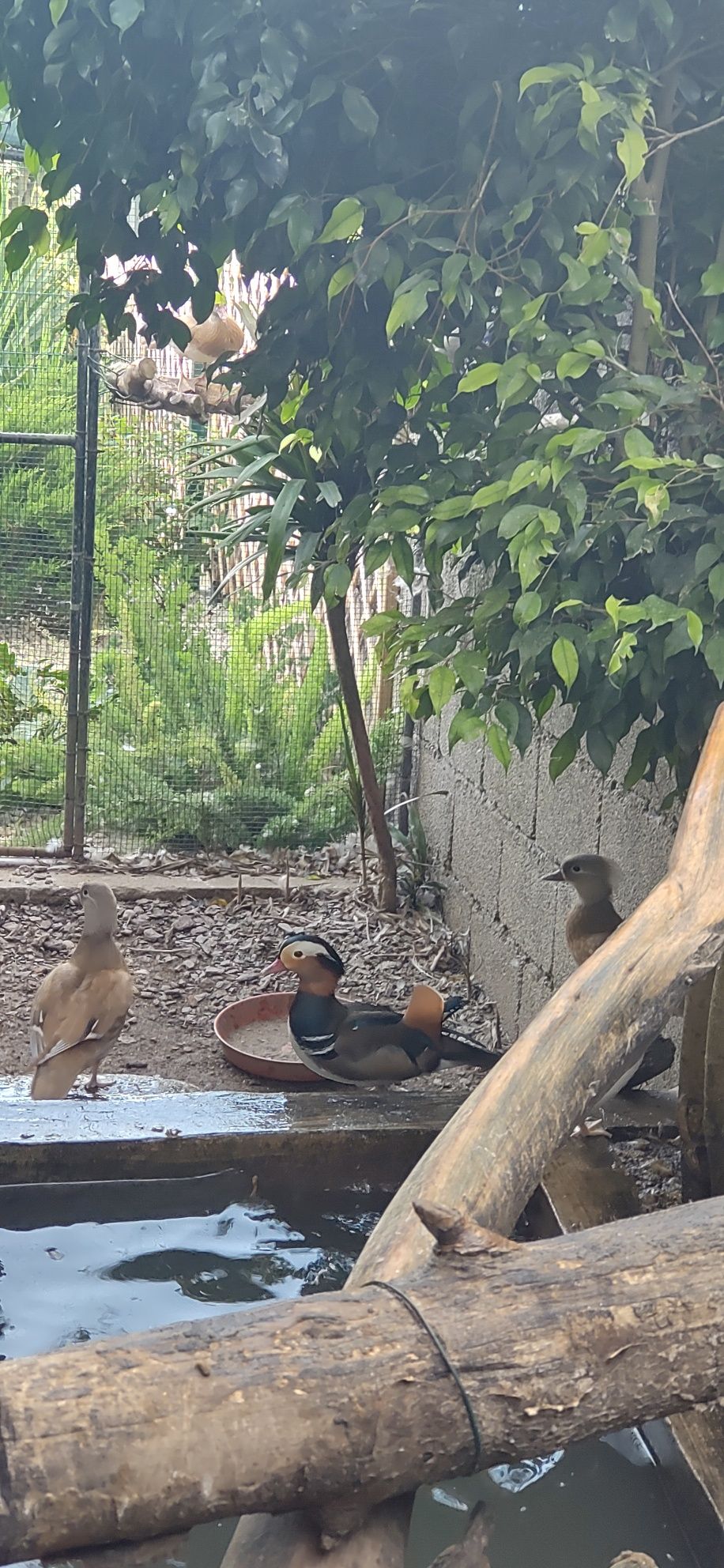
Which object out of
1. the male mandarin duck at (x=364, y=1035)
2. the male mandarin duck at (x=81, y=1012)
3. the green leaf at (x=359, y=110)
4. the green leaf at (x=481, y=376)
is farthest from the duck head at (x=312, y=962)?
the green leaf at (x=359, y=110)

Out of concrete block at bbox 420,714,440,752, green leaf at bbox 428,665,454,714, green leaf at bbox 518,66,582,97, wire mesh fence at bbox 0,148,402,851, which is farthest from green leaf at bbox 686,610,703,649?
wire mesh fence at bbox 0,148,402,851

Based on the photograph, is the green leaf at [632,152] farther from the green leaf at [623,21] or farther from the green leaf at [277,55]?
the green leaf at [277,55]

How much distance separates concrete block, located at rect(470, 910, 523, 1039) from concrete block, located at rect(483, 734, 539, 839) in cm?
47

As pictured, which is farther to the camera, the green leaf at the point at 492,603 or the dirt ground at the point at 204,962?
the dirt ground at the point at 204,962

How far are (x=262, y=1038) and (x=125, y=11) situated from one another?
11.0ft

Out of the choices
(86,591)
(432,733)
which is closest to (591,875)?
(432,733)

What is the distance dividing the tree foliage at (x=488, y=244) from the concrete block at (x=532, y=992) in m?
1.83

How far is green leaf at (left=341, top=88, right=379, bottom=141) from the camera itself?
2.30m

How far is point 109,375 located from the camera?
673 centimetres

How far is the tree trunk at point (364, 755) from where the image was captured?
5359 millimetres

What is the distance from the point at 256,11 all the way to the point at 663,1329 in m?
2.20

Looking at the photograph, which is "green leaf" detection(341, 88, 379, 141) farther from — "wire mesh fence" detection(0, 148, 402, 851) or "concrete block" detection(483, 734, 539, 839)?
"wire mesh fence" detection(0, 148, 402, 851)

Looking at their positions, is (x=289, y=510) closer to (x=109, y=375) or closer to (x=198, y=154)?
(x=198, y=154)

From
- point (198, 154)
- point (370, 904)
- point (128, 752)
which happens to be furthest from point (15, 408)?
point (198, 154)
